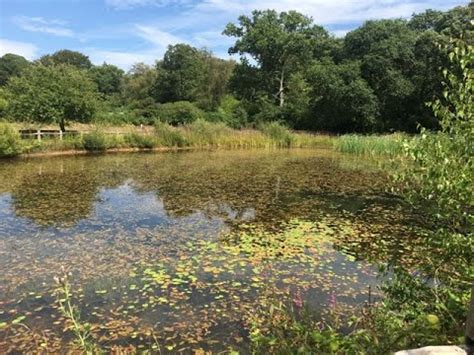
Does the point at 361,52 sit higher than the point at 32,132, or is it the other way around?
the point at 361,52

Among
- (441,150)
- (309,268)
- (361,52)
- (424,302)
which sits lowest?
(309,268)

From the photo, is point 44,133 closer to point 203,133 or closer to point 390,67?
point 203,133

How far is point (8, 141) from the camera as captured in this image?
17781 millimetres

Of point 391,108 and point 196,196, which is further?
point 391,108

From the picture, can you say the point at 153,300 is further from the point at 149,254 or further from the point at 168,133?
the point at 168,133

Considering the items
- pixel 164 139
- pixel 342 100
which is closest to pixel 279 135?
pixel 342 100

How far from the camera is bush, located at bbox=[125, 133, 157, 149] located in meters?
23.1

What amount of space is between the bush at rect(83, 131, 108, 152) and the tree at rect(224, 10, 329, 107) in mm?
19497

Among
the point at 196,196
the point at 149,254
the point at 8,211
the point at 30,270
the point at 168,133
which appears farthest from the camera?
the point at 168,133

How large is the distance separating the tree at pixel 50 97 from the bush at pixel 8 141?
11.1 ft

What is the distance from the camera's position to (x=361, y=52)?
103 feet

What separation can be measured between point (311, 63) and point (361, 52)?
7664mm

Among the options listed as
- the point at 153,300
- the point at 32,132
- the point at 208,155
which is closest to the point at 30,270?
the point at 153,300

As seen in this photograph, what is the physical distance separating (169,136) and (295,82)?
17371 millimetres
